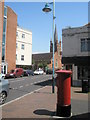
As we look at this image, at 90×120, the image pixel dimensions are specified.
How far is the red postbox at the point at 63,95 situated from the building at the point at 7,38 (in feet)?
90.3

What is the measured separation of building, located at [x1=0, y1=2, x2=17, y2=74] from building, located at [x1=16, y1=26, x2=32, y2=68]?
650 centimetres

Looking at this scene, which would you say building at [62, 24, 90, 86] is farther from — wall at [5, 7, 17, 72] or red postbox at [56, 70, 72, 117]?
wall at [5, 7, 17, 72]

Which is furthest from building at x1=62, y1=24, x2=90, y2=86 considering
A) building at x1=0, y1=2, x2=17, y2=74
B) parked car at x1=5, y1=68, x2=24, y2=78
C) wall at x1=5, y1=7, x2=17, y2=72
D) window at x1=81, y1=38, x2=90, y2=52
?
wall at x1=5, y1=7, x2=17, y2=72

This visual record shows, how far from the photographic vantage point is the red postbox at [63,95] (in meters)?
6.57

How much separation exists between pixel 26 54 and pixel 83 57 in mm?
32376

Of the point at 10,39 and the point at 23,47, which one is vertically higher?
the point at 10,39

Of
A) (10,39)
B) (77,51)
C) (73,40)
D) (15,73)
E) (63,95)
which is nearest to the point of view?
(63,95)

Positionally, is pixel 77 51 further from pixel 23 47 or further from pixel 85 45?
pixel 23 47

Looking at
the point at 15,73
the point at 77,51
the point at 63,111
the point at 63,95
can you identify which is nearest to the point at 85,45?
the point at 77,51

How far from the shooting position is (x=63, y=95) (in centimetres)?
669

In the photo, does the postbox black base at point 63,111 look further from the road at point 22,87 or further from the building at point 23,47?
the building at point 23,47

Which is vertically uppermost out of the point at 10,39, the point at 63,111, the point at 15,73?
the point at 10,39

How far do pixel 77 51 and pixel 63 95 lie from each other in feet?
39.1

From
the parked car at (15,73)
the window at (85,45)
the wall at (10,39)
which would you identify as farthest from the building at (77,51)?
the wall at (10,39)
